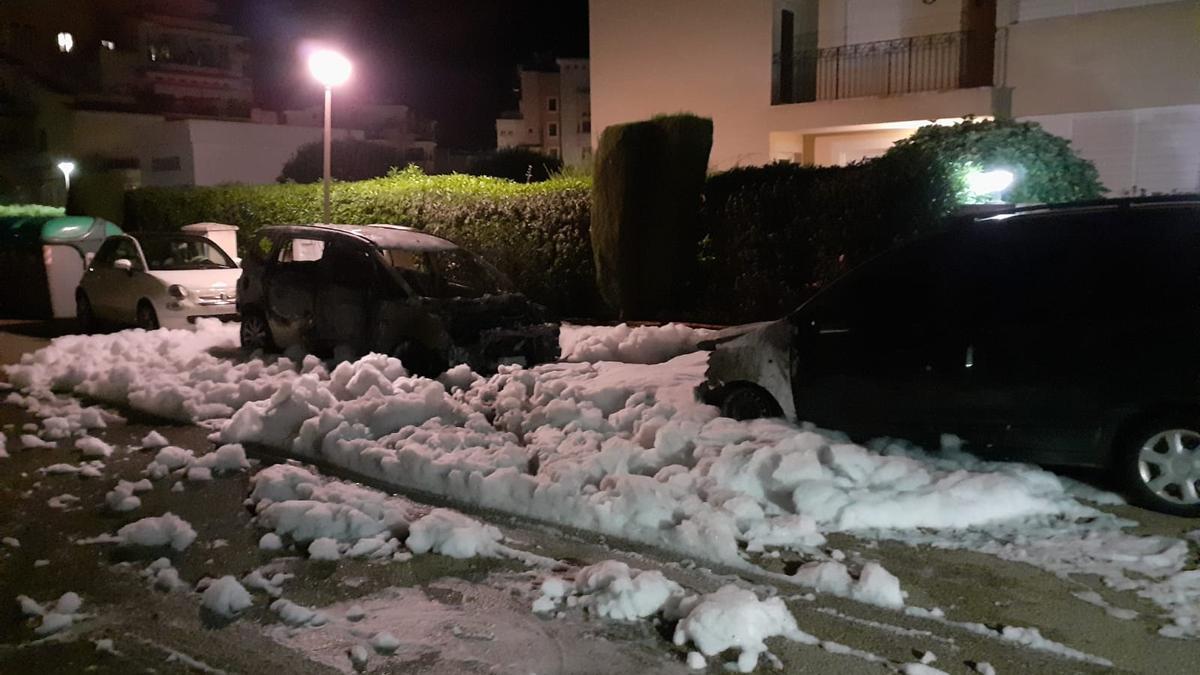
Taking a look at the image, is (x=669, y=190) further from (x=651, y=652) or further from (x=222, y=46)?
(x=222, y=46)

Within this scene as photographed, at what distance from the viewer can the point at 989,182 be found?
34.4 ft

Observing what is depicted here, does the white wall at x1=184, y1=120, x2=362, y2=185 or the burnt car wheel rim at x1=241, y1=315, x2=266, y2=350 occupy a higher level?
the white wall at x1=184, y1=120, x2=362, y2=185

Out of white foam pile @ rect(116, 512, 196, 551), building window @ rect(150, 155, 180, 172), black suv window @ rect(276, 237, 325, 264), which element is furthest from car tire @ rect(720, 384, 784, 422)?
building window @ rect(150, 155, 180, 172)

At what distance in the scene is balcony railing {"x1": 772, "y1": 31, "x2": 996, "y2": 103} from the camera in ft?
56.6

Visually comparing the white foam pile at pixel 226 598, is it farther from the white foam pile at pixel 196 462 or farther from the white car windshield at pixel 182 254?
the white car windshield at pixel 182 254

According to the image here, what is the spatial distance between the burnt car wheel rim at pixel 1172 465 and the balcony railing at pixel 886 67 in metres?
12.7

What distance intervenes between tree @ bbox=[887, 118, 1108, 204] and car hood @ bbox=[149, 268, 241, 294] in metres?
9.96

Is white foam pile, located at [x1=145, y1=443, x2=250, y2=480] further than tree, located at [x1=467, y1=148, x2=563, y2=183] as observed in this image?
No

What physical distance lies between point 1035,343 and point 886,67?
43.4 feet

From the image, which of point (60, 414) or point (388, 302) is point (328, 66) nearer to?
point (388, 302)

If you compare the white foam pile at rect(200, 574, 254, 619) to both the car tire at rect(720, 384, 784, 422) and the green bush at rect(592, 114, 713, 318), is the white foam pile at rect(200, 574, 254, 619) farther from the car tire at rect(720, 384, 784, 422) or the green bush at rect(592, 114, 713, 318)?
the green bush at rect(592, 114, 713, 318)

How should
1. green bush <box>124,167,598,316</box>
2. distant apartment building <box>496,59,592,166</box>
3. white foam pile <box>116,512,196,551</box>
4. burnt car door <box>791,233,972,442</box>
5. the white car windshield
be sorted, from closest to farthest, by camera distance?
white foam pile <box>116,512,196,551</box> < burnt car door <box>791,233,972,442</box> < the white car windshield < green bush <box>124,167,598,316</box> < distant apartment building <box>496,59,592,166</box>

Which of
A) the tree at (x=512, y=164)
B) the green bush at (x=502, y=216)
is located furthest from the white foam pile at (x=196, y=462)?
the tree at (x=512, y=164)

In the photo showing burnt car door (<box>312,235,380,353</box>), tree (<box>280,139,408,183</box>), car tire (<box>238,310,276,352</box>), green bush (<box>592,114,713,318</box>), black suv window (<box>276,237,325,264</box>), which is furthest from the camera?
tree (<box>280,139,408,183</box>)
